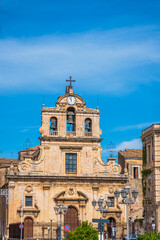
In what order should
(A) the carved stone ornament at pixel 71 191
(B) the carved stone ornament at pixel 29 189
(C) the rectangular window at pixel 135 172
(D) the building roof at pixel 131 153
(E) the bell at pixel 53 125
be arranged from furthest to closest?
1. (D) the building roof at pixel 131 153
2. (C) the rectangular window at pixel 135 172
3. (E) the bell at pixel 53 125
4. (A) the carved stone ornament at pixel 71 191
5. (B) the carved stone ornament at pixel 29 189

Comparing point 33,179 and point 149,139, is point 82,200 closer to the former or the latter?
point 33,179

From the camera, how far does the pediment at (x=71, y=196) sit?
188 feet

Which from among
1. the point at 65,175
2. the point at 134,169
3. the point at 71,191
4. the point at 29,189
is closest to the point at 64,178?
the point at 65,175

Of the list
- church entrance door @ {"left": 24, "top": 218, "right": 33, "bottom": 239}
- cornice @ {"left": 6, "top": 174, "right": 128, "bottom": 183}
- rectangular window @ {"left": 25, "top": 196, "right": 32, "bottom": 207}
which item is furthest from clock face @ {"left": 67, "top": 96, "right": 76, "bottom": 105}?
church entrance door @ {"left": 24, "top": 218, "right": 33, "bottom": 239}

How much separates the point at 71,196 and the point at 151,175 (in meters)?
12.9

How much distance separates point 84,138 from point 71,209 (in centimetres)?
824

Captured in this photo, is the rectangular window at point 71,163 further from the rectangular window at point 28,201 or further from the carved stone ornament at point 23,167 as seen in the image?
the rectangular window at point 28,201

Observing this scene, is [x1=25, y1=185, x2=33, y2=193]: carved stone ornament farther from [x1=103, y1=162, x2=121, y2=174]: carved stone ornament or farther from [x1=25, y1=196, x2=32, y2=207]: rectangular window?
[x1=103, y1=162, x2=121, y2=174]: carved stone ornament

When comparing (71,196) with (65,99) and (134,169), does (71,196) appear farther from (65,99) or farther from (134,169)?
(134,169)

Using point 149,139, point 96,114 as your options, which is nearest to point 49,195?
point 96,114

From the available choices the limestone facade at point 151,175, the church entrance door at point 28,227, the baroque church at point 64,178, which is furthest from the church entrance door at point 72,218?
the limestone facade at point 151,175

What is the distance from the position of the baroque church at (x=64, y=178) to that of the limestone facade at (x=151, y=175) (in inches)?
330

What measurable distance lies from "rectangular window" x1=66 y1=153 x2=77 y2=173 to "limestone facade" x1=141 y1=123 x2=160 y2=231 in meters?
10.7

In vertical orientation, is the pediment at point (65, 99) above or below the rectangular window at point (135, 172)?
above
